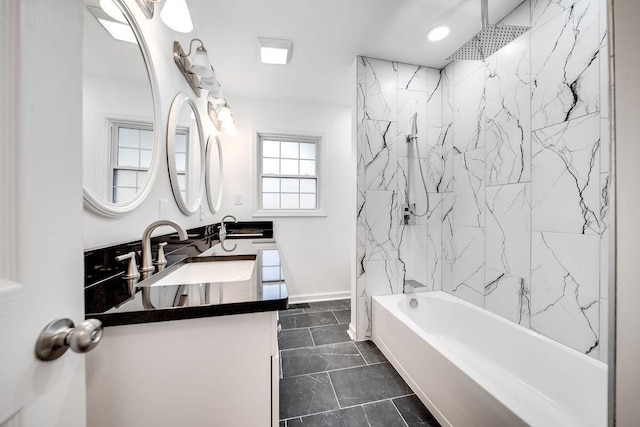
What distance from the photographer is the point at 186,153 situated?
1.60m

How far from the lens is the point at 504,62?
1562mm

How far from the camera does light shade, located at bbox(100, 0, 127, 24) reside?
0.86 meters

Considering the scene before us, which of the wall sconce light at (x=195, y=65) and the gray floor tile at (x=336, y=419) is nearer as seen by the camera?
the gray floor tile at (x=336, y=419)

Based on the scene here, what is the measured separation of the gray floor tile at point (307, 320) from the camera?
2131mm

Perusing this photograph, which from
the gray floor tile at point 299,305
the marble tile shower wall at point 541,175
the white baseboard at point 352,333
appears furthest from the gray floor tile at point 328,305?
the marble tile shower wall at point 541,175

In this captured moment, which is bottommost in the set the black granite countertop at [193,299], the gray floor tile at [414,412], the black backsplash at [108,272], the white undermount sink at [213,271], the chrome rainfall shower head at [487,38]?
the gray floor tile at [414,412]

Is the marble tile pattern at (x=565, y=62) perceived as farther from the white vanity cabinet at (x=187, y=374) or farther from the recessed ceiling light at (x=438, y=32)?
the white vanity cabinet at (x=187, y=374)

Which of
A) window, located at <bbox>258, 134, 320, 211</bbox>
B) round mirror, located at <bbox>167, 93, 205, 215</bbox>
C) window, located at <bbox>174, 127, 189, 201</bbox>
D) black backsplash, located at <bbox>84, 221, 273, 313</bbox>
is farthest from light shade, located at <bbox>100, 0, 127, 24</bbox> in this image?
window, located at <bbox>258, 134, 320, 211</bbox>

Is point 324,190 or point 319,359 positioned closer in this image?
point 319,359

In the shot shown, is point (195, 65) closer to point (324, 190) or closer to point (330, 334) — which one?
point (324, 190)

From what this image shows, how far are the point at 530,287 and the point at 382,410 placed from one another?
1.20 metres

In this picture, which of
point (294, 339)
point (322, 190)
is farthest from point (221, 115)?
point (294, 339)

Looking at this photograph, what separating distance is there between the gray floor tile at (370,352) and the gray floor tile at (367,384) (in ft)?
0.22

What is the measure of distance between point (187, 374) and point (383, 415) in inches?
42.9
